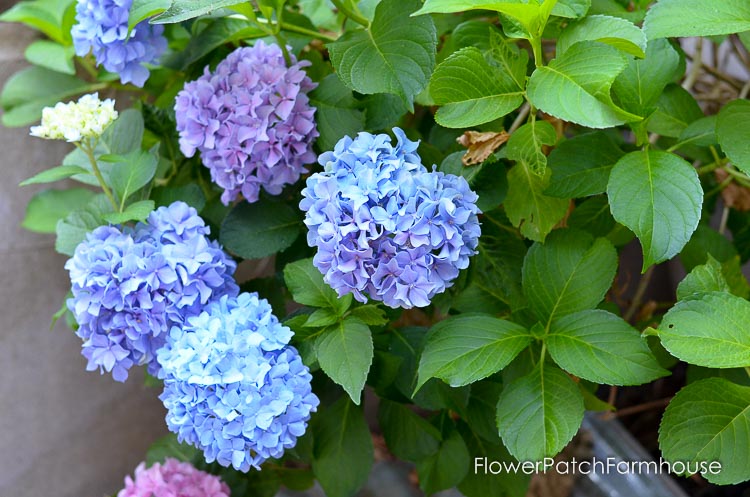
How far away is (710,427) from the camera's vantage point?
0.61 m

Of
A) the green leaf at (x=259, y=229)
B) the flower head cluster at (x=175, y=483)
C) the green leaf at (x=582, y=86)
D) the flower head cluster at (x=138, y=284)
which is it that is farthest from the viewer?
the flower head cluster at (x=175, y=483)

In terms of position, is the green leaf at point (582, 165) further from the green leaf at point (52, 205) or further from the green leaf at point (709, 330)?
the green leaf at point (52, 205)

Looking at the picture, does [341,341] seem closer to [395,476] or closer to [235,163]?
[235,163]

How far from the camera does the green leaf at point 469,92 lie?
0.60 m

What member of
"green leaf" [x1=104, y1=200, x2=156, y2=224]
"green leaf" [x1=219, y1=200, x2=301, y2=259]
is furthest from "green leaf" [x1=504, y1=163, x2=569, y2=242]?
"green leaf" [x1=104, y1=200, x2=156, y2=224]

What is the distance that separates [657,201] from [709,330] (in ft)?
0.35

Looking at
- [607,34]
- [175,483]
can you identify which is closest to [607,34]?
[607,34]

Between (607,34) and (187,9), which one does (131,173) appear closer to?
(187,9)

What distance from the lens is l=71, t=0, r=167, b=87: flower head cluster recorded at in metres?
0.70

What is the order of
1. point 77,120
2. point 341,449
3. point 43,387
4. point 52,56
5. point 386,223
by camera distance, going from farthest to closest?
point 43,387 → point 52,56 → point 341,449 → point 77,120 → point 386,223

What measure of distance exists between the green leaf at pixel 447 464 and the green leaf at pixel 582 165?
318 millimetres

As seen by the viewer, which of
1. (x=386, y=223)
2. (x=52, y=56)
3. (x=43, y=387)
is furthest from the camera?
(x=43, y=387)

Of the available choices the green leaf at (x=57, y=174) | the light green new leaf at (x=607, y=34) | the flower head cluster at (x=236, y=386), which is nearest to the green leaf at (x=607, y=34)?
the light green new leaf at (x=607, y=34)

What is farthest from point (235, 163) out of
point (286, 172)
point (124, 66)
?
point (124, 66)
